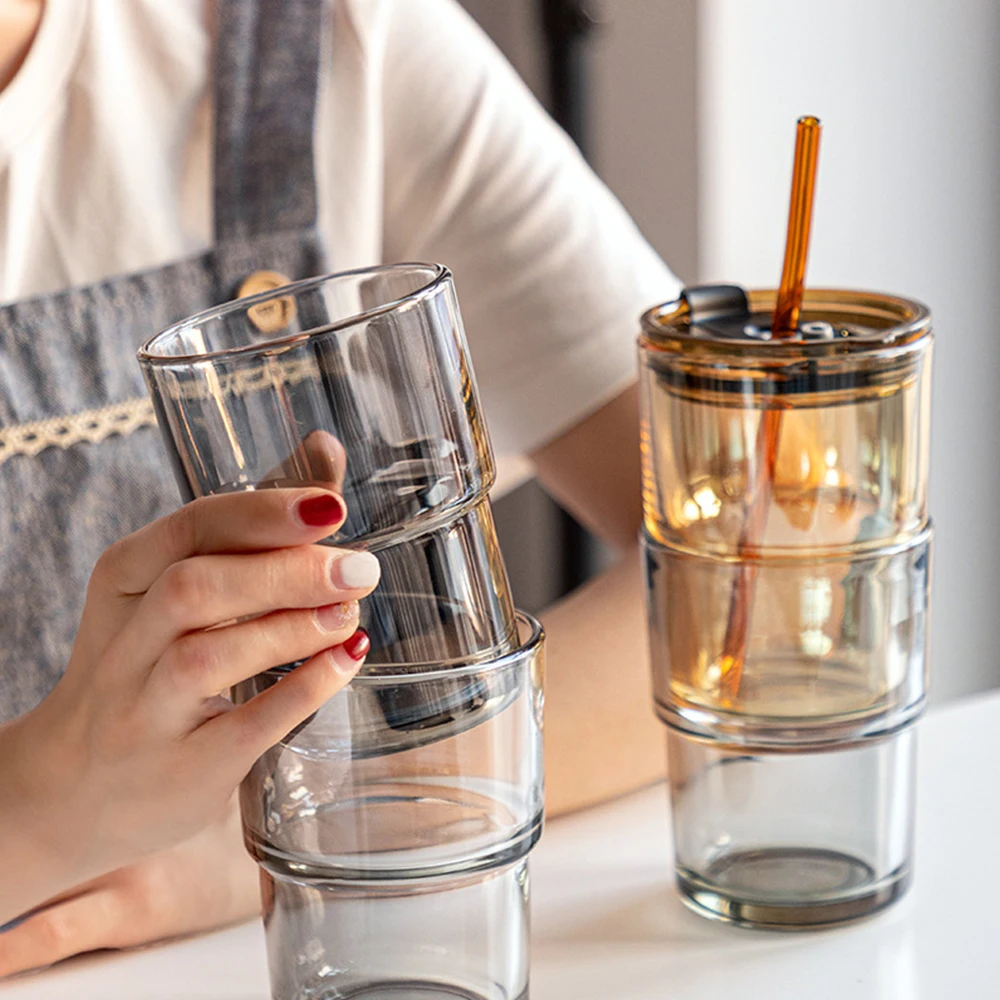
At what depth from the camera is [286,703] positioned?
1.07 ft

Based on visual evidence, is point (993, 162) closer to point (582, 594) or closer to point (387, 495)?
point (582, 594)

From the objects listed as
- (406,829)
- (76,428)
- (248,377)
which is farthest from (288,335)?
(76,428)

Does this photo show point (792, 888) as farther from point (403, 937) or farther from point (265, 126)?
point (265, 126)

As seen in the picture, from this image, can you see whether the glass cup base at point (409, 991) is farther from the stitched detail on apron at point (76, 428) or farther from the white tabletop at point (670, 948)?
the stitched detail on apron at point (76, 428)

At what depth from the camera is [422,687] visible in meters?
0.33

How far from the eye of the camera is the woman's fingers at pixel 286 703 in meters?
0.32

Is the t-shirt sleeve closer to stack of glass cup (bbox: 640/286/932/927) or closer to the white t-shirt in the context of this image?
the white t-shirt

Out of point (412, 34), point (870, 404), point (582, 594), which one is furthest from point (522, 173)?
point (870, 404)

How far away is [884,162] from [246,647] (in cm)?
125

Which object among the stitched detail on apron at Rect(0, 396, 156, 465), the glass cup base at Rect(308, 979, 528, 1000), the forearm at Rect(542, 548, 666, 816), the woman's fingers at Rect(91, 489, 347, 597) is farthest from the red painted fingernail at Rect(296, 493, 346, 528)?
the stitched detail on apron at Rect(0, 396, 156, 465)

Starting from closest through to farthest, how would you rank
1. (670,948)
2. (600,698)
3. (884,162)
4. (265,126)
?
(670,948)
(600,698)
(265,126)
(884,162)

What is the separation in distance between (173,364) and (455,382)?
0.21 ft

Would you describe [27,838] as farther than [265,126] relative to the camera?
No

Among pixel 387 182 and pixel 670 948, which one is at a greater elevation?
pixel 387 182
